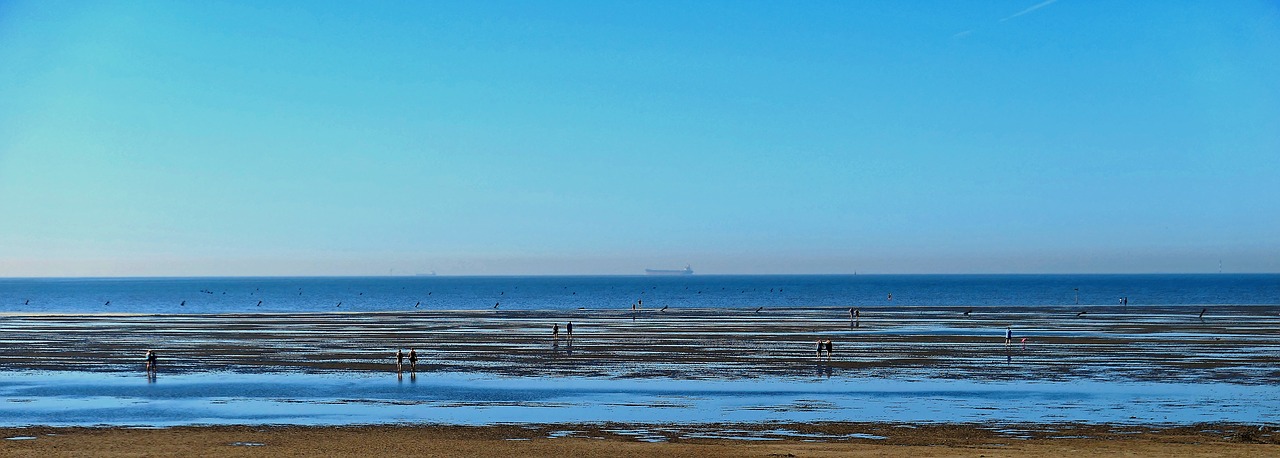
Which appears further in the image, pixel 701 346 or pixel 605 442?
pixel 701 346

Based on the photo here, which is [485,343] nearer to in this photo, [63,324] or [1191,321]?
[63,324]

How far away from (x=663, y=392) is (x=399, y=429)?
10316 mm

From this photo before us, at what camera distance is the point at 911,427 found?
30438 mm

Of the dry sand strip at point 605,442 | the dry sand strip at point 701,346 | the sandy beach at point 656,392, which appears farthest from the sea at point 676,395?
the dry sand strip at point 605,442

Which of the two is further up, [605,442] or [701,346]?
[701,346]

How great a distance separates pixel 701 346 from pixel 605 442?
3227cm

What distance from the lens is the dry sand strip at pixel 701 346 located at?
4656 cm

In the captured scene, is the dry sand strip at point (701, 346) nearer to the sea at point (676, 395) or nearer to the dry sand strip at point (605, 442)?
the sea at point (676, 395)

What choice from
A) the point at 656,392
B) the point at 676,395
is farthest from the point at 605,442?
the point at 656,392

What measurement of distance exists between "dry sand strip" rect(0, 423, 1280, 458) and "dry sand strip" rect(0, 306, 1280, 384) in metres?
13.7

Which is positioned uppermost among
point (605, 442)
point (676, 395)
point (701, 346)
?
point (701, 346)

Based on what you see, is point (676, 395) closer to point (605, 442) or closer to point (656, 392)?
point (656, 392)

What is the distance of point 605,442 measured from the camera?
28.0 metres

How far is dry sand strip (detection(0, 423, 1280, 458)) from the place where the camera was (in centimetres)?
2625
